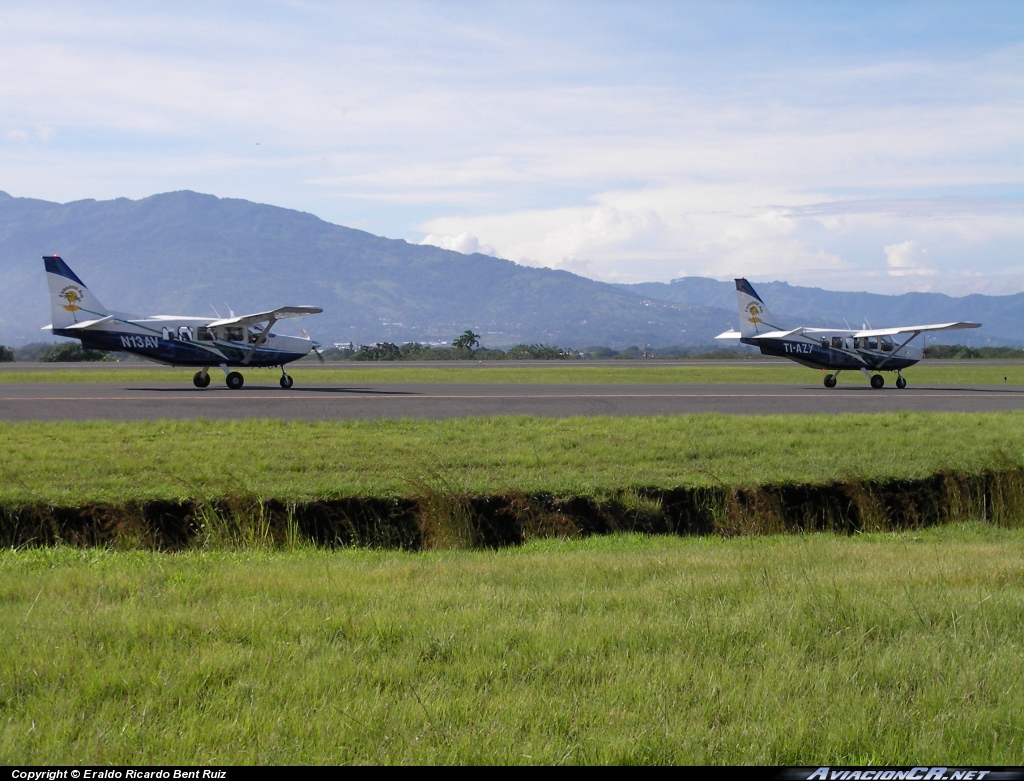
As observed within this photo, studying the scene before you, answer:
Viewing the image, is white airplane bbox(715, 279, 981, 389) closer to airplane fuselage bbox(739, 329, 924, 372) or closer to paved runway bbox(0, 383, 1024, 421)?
airplane fuselage bbox(739, 329, 924, 372)

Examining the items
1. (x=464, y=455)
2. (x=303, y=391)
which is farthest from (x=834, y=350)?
(x=464, y=455)

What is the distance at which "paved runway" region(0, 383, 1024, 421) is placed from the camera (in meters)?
19.9

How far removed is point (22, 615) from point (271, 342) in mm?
26858

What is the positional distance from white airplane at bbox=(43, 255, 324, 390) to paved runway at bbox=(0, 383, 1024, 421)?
3.48 feet

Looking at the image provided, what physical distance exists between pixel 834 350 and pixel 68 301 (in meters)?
27.5

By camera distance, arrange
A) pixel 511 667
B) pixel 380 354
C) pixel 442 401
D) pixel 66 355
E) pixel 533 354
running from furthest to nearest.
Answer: pixel 533 354
pixel 380 354
pixel 66 355
pixel 442 401
pixel 511 667

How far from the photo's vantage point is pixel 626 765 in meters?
3.51

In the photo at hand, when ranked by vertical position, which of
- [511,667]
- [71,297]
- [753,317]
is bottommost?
[511,667]

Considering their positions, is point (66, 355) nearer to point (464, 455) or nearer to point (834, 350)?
point (834, 350)

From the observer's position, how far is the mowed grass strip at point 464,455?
1088 centimetres

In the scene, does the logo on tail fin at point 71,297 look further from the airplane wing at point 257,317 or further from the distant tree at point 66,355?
the distant tree at point 66,355

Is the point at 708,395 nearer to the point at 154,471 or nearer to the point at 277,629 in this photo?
the point at 154,471

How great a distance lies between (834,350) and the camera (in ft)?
115

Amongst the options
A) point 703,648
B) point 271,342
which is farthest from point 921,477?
point 271,342
